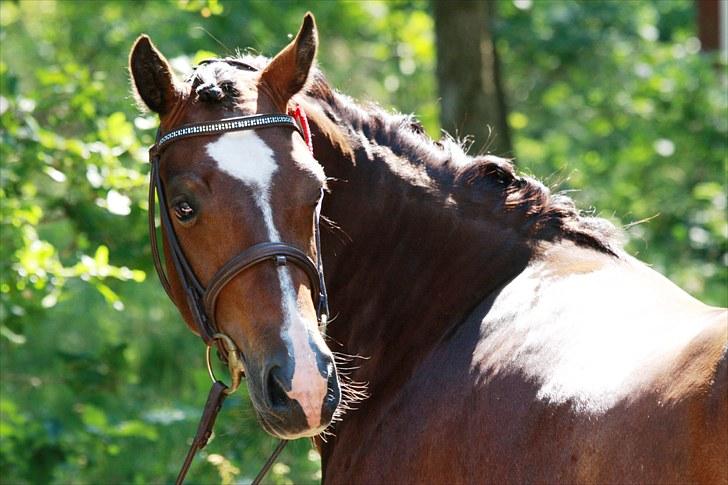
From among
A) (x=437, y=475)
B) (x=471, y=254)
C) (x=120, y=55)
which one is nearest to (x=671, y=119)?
(x=120, y=55)

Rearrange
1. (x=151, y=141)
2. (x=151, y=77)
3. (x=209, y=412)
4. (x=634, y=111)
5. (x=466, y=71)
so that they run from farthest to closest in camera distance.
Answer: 1. (x=634, y=111)
2. (x=466, y=71)
3. (x=151, y=141)
4. (x=209, y=412)
5. (x=151, y=77)

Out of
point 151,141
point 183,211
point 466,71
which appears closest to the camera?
point 183,211

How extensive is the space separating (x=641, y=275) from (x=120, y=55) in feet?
22.6

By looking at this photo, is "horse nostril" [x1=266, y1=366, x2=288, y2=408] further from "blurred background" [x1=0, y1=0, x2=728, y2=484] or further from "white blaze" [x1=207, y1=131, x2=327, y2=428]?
"blurred background" [x1=0, y1=0, x2=728, y2=484]

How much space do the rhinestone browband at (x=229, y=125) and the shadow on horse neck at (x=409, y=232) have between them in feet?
1.12

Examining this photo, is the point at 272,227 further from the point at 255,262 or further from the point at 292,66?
the point at 292,66

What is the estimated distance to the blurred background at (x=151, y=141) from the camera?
494cm

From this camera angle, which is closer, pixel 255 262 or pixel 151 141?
pixel 255 262

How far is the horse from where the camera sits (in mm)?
2363

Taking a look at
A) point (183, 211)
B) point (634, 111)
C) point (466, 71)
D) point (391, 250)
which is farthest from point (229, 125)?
point (634, 111)

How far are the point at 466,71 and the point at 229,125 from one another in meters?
4.39

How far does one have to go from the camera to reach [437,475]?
8.92 feet

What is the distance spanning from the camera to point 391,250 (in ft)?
10.8

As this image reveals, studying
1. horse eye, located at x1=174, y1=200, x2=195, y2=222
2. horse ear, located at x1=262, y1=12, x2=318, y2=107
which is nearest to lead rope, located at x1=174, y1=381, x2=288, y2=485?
horse eye, located at x1=174, y1=200, x2=195, y2=222
